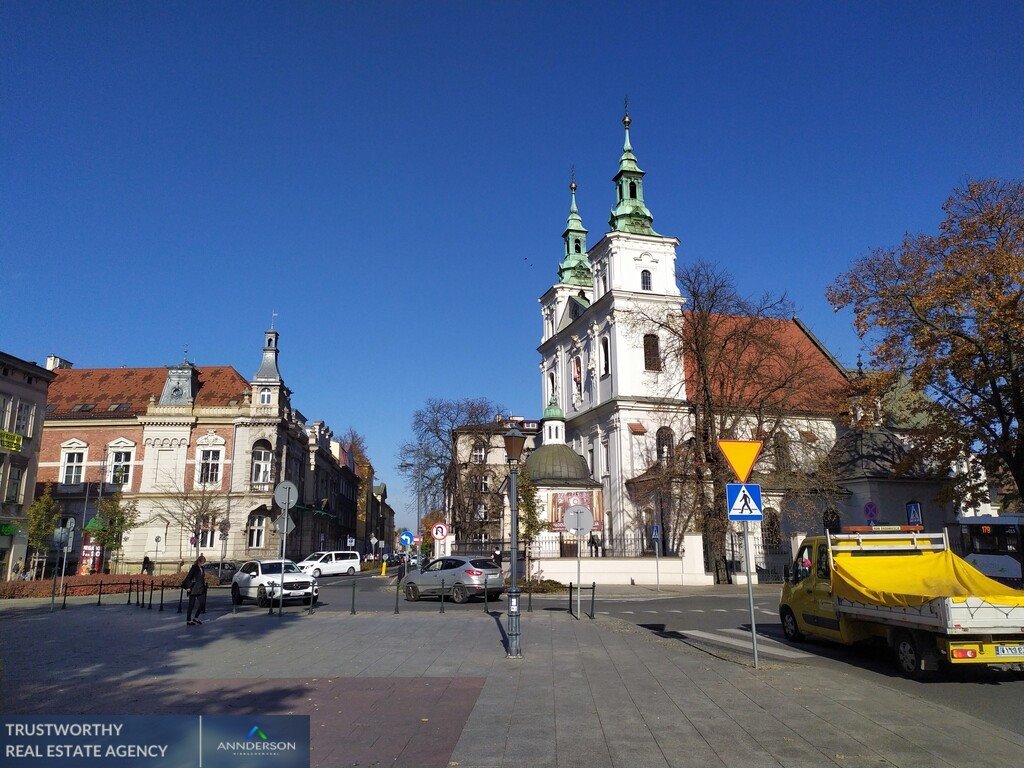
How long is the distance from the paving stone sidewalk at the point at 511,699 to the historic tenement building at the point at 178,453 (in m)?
36.4

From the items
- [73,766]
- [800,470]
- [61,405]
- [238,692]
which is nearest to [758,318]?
[800,470]

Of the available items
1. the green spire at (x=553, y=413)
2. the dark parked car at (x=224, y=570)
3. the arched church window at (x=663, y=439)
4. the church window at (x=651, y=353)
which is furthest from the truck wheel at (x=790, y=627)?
the green spire at (x=553, y=413)

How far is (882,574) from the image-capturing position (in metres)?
11.9

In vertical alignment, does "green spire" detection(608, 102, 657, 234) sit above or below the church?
above

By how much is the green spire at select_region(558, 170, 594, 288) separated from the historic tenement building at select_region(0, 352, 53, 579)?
1574 inches

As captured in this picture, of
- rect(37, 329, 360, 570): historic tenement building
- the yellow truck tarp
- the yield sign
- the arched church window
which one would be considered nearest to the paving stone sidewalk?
the yellow truck tarp

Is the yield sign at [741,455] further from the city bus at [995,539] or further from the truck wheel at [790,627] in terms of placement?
the city bus at [995,539]

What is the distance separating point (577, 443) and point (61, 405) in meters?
39.3

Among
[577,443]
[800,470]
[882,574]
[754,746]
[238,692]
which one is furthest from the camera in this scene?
[577,443]

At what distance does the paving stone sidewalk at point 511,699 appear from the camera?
21.3 feet

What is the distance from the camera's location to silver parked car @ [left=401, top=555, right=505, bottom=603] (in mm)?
26047

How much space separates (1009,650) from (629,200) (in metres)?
45.1

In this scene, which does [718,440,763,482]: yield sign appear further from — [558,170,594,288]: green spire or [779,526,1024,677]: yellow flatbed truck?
[558,170,594,288]: green spire

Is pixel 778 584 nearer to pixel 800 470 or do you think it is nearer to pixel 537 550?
pixel 800 470
